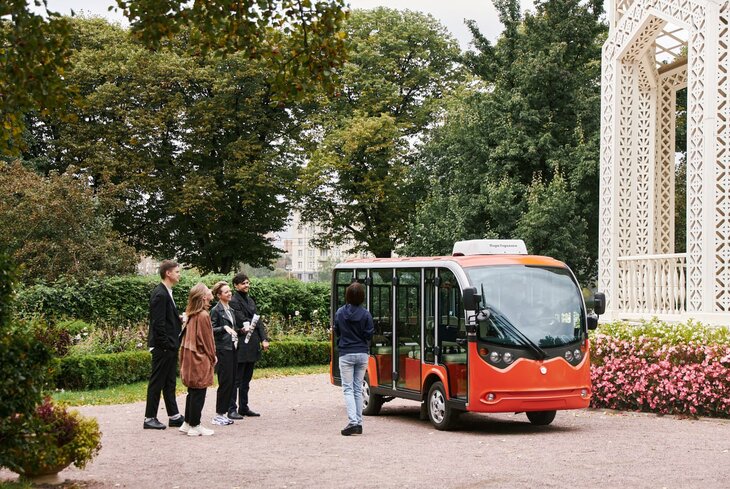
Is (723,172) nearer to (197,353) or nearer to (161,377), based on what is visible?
(197,353)

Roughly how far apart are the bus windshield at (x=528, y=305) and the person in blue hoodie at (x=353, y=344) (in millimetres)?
1485

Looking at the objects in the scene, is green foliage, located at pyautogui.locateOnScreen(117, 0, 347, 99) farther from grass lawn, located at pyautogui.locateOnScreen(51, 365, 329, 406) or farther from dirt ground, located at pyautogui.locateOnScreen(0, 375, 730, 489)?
grass lawn, located at pyautogui.locateOnScreen(51, 365, 329, 406)

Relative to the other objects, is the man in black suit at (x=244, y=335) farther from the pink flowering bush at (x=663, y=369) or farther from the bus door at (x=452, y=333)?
the pink flowering bush at (x=663, y=369)

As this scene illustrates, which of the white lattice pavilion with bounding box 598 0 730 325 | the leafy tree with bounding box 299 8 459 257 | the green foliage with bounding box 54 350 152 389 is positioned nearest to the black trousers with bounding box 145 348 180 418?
the green foliage with bounding box 54 350 152 389

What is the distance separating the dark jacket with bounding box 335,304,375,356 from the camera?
528 inches

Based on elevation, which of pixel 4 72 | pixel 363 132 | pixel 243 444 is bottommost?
pixel 243 444

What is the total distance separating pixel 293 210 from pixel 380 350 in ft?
96.1

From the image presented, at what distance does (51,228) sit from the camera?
31.2 meters

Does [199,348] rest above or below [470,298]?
below

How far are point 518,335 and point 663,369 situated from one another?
3.00 m

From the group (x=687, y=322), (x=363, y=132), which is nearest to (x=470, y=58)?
(x=363, y=132)

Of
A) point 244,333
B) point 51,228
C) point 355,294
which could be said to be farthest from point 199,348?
point 51,228

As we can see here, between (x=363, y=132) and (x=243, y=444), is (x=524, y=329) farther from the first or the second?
Answer: (x=363, y=132)

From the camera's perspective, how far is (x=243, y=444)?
12711 mm
